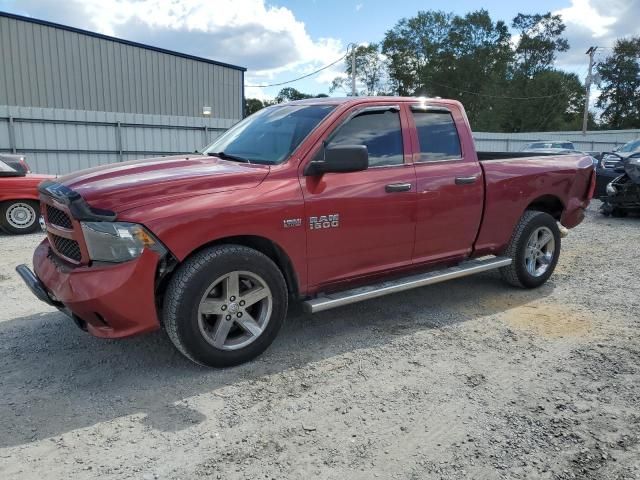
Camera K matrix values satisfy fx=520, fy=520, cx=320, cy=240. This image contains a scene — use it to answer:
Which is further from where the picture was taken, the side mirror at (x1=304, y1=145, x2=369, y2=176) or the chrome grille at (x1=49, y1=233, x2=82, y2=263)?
the side mirror at (x1=304, y1=145, x2=369, y2=176)

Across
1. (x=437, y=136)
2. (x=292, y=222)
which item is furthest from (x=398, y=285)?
(x=437, y=136)

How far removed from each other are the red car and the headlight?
651 centimetres

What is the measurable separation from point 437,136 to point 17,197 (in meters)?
7.48

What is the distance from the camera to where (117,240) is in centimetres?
324

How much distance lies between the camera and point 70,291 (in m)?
3.33

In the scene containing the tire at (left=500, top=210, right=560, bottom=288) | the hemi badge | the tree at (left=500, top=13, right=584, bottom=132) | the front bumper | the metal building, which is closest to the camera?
the front bumper

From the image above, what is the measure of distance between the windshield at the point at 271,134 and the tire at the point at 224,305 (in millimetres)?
899

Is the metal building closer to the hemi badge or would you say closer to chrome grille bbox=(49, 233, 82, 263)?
chrome grille bbox=(49, 233, 82, 263)

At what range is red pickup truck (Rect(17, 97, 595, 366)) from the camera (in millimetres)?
3324

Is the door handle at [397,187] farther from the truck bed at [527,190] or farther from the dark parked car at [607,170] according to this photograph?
the dark parked car at [607,170]

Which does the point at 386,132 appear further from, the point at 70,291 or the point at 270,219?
the point at 70,291

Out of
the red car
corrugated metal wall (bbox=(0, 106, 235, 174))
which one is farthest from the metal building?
the red car

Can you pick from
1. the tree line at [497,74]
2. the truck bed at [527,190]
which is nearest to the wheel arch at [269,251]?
the truck bed at [527,190]

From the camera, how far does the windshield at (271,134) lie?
163 inches
